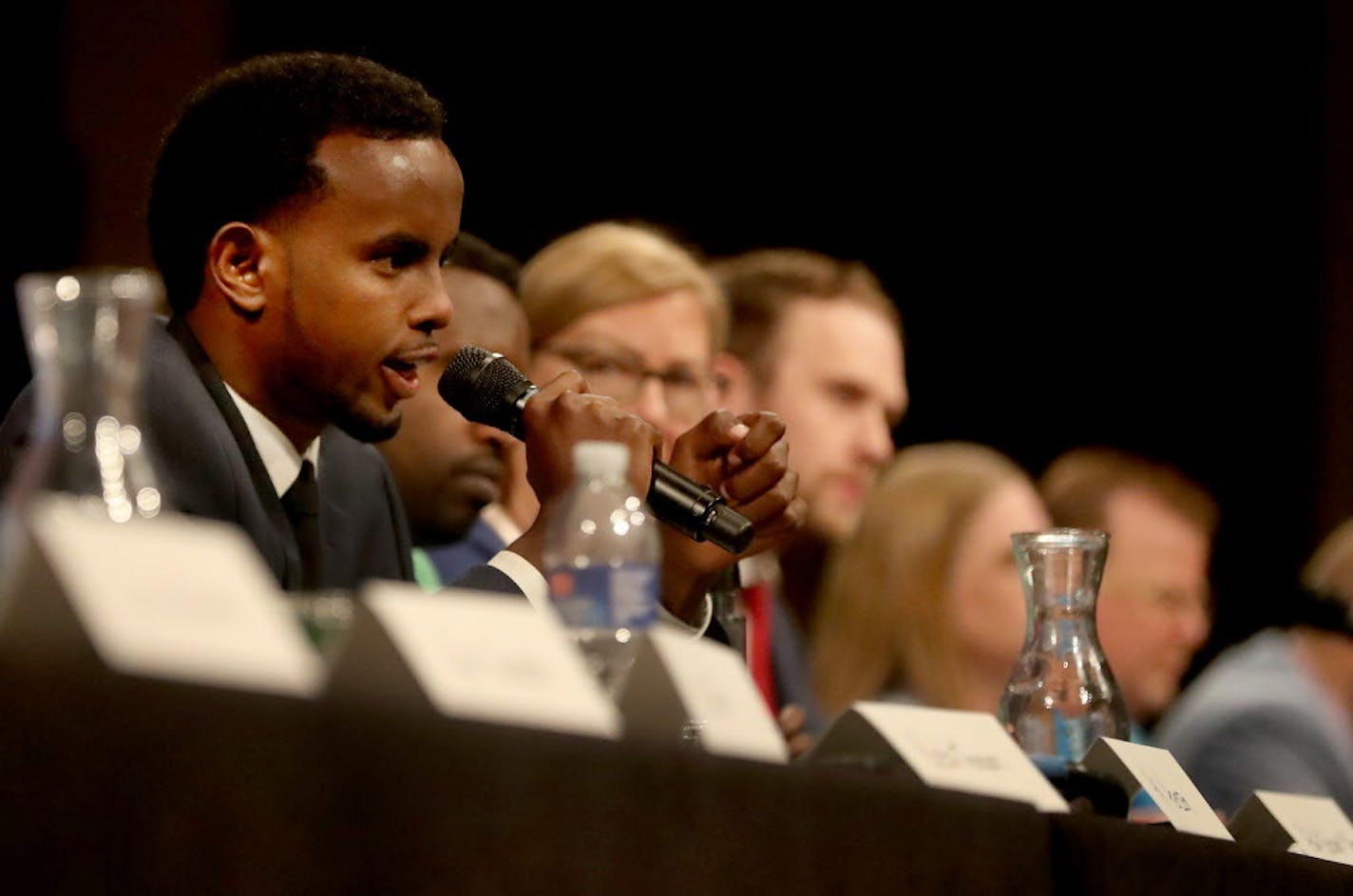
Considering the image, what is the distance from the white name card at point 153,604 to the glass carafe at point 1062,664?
0.79m

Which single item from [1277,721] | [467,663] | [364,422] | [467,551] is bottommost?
[1277,721]

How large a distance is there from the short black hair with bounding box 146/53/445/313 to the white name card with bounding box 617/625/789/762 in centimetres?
83

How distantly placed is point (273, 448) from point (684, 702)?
0.82 meters

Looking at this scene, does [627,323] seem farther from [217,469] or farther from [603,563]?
[603,563]

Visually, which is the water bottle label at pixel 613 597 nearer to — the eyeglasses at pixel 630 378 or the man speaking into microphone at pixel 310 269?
the man speaking into microphone at pixel 310 269

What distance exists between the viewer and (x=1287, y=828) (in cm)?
127

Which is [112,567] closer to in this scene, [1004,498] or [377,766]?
[377,766]

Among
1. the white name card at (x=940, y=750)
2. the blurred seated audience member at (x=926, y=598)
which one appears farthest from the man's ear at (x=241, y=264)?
the blurred seated audience member at (x=926, y=598)

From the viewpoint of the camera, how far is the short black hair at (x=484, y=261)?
239 centimetres

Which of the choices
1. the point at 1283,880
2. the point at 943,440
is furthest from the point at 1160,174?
the point at 1283,880

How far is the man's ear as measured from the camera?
4.99ft

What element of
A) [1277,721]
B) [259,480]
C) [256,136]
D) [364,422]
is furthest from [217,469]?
[1277,721]

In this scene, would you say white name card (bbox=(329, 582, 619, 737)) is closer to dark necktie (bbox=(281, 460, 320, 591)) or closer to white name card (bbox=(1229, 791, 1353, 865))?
white name card (bbox=(1229, 791, 1353, 865))

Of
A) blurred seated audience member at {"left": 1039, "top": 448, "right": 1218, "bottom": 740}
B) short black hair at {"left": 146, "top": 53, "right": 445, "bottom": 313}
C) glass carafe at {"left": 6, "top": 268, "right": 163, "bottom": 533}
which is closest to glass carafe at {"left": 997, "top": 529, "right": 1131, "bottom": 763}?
short black hair at {"left": 146, "top": 53, "right": 445, "bottom": 313}
